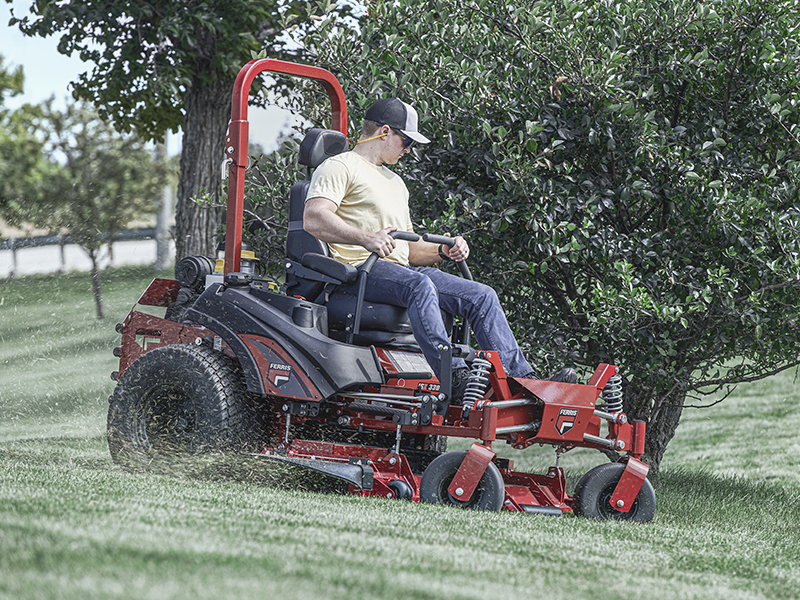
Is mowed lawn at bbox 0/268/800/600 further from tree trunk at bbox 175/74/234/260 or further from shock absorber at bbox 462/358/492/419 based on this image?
tree trunk at bbox 175/74/234/260

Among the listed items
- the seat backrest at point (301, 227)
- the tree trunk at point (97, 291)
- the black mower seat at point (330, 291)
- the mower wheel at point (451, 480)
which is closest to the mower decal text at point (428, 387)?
the black mower seat at point (330, 291)

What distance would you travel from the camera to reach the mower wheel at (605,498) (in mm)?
4418

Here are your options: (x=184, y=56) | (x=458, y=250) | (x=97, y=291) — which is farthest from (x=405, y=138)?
(x=97, y=291)

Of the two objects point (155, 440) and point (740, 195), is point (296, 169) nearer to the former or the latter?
point (155, 440)

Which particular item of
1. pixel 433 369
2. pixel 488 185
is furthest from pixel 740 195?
pixel 433 369

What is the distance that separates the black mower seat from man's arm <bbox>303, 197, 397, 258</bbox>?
0.45ft

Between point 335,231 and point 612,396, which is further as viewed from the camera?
point 335,231

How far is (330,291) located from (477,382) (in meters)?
1.01

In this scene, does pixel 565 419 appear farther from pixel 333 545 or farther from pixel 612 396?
pixel 333 545

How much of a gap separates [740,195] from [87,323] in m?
13.2

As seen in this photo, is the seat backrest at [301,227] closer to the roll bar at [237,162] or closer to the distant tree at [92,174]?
the roll bar at [237,162]

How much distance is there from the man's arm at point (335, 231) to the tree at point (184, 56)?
511 cm

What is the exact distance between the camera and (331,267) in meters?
4.80

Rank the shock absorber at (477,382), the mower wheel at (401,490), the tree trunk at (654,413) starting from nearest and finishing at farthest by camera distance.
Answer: the shock absorber at (477,382)
the mower wheel at (401,490)
the tree trunk at (654,413)
